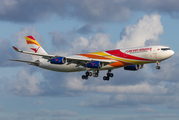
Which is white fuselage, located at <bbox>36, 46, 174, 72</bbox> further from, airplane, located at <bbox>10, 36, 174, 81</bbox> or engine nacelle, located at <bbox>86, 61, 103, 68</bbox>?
engine nacelle, located at <bbox>86, 61, 103, 68</bbox>

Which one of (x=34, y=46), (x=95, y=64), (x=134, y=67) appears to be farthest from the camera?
(x=34, y=46)

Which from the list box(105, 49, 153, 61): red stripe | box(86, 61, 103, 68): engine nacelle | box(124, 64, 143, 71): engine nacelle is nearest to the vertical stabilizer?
box(86, 61, 103, 68): engine nacelle

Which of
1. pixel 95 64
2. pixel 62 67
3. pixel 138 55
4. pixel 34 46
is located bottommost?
pixel 95 64

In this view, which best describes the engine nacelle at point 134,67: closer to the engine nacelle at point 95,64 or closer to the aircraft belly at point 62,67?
the engine nacelle at point 95,64

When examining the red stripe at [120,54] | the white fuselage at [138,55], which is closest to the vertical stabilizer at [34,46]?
the white fuselage at [138,55]

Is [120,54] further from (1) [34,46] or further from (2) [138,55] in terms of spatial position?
(1) [34,46]

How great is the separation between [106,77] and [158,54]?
1835cm

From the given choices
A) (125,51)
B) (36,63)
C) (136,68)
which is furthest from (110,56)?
(36,63)

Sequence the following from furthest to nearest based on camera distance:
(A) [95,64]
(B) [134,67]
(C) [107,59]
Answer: (B) [134,67] → (C) [107,59] → (A) [95,64]

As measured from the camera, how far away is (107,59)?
251 ft

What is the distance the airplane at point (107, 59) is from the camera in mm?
71688

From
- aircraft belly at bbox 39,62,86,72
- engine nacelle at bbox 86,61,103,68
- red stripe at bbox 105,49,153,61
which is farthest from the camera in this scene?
aircraft belly at bbox 39,62,86,72

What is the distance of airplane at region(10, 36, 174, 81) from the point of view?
235 feet

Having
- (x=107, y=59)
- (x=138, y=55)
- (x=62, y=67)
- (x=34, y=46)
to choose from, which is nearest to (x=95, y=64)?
(x=107, y=59)
